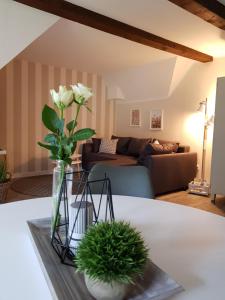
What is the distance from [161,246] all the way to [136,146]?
15.4ft

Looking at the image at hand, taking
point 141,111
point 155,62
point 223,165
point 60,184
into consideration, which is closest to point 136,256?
point 60,184

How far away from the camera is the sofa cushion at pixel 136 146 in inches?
215

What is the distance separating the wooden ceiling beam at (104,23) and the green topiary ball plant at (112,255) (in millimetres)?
2848

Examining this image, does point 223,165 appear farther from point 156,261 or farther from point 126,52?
point 156,261

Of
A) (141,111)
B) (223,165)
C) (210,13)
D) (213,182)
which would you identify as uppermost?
(210,13)

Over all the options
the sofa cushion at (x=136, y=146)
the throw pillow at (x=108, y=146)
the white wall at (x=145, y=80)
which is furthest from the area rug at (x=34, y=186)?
the white wall at (x=145, y=80)

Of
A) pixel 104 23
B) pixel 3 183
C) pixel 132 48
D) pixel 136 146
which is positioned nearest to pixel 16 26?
pixel 104 23

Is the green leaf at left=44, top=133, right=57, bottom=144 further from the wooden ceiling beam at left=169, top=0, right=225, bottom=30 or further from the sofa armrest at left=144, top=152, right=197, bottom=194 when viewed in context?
the sofa armrest at left=144, top=152, right=197, bottom=194

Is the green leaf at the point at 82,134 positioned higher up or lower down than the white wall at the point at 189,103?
lower down

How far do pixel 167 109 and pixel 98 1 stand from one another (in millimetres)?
3089

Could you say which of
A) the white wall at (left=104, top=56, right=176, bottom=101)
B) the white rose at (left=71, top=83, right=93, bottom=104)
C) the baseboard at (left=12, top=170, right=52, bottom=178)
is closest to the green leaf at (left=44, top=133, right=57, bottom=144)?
the white rose at (left=71, top=83, right=93, bottom=104)

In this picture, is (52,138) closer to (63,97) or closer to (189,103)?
(63,97)

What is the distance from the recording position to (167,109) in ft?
18.2

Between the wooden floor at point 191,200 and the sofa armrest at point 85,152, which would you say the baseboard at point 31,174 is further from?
the wooden floor at point 191,200
